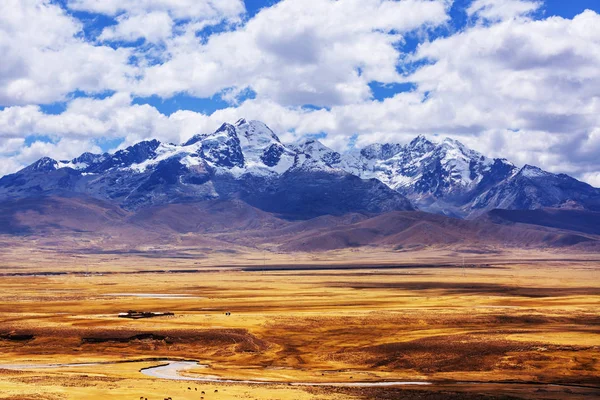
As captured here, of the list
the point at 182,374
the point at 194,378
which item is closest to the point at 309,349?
the point at 182,374

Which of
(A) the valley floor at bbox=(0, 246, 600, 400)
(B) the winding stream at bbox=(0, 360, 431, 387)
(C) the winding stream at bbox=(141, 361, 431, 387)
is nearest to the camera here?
(A) the valley floor at bbox=(0, 246, 600, 400)

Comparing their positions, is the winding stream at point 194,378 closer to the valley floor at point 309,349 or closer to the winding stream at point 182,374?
the winding stream at point 182,374

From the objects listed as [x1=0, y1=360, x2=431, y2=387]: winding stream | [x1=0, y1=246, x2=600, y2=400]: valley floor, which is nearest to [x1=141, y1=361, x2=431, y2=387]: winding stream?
[x1=0, y1=360, x2=431, y2=387]: winding stream

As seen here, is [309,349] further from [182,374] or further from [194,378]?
[194,378]

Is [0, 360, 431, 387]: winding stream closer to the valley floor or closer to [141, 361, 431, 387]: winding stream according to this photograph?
[141, 361, 431, 387]: winding stream

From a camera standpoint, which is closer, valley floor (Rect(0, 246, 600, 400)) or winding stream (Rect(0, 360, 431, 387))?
valley floor (Rect(0, 246, 600, 400))

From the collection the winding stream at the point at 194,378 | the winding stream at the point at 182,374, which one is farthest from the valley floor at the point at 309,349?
the winding stream at the point at 194,378

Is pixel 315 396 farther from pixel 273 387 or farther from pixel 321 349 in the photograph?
pixel 321 349

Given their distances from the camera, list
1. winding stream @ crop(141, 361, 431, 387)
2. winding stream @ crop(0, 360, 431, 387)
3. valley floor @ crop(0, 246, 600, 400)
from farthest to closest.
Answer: winding stream @ crop(0, 360, 431, 387)
winding stream @ crop(141, 361, 431, 387)
valley floor @ crop(0, 246, 600, 400)

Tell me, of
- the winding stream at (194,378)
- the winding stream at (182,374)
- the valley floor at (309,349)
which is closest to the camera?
the valley floor at (309,349)

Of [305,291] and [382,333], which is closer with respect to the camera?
[382,333]

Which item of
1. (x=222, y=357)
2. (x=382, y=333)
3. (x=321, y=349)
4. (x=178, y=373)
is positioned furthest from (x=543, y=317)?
(x=178, y=373)
